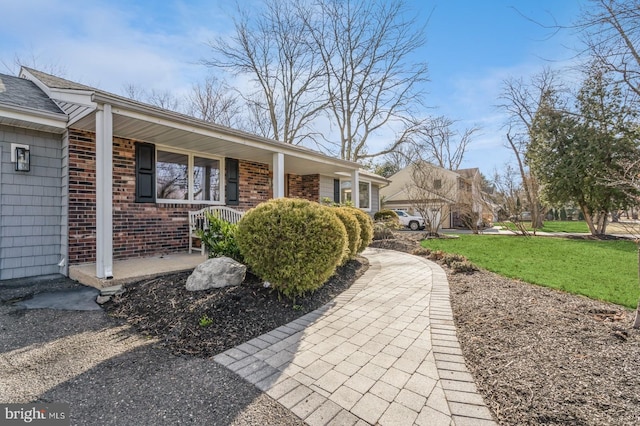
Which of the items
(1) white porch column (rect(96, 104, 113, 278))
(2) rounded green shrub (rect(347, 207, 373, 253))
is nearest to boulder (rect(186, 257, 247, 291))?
(1) white porch column (rect(96, 104, 113, 278))

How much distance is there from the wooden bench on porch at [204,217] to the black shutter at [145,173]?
2.90 ft

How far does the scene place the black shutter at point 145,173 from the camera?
5867 mm

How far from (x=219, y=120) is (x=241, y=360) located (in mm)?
19992

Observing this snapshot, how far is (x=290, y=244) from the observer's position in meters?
3.54

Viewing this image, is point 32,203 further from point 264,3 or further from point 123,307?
point 264,3

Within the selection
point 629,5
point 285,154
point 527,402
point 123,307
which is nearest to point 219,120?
point 285,154

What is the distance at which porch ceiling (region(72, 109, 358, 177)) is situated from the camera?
4855mm

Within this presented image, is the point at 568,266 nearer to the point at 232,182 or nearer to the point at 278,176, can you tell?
the point at 278,176

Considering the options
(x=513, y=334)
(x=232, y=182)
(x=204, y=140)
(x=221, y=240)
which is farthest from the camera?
(x=232, y=182)

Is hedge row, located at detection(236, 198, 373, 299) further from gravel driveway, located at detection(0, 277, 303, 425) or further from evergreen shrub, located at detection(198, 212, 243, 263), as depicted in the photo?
gravel driveway, located at detection(0, 277, 303, 425)

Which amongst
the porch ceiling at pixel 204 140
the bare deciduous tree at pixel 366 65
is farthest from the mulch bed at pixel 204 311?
the bare deciduous tree at pixel 366 65

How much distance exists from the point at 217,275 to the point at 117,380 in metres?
1.69

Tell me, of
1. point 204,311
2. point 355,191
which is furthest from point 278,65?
point 204,311

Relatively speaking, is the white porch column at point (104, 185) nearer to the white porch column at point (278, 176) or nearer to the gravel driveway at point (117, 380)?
the gravel driveway at point (117, 380)
